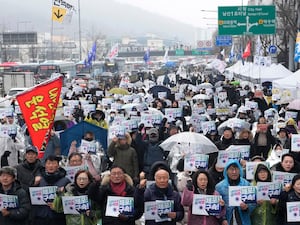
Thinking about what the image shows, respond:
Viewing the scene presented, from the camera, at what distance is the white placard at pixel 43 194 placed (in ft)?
21.6

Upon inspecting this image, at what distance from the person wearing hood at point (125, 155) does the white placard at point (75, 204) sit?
3327 mm

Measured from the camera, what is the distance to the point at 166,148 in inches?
406

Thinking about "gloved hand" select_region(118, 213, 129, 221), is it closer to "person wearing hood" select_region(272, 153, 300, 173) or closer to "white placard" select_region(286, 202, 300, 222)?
"white placard" select_region(286, 202, 300, 222)

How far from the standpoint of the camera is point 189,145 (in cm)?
1022

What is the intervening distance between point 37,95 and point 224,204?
356 cm

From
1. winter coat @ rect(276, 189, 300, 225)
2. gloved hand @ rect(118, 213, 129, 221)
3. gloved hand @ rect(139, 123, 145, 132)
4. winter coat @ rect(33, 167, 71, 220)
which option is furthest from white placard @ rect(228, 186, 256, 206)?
gloved hand @ rect(139, 123, 145, 132)

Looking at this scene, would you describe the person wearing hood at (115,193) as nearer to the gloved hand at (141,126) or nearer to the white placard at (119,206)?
the white placard at (119,206)

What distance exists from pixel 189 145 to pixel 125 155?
43.2 inches

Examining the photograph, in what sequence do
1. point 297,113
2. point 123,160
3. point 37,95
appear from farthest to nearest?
point 297,113 < point 123,160 < point 37,95

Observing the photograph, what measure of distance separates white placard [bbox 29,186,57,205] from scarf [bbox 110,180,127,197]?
0.64m

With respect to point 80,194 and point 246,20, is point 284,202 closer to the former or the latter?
point 80,194

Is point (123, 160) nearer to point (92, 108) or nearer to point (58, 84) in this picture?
point (58, 84)

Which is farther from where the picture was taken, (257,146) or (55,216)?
(257,146)

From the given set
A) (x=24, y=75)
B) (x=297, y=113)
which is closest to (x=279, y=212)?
(x=297, y=113)
